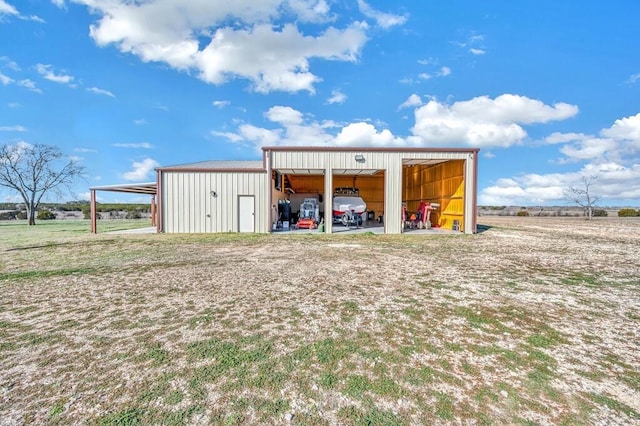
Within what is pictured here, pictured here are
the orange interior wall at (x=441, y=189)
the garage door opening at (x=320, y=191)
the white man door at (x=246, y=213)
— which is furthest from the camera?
the garage door opening at (x=320, y=191)

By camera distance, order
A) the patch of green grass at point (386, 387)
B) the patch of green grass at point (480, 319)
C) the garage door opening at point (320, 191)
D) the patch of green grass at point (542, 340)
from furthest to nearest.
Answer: the garage door opening at point (320, 191) → the patch of green grass at point (480, 319) → the patch of green grass at point (542, 340) → the patch of green grass at point (386, 387)

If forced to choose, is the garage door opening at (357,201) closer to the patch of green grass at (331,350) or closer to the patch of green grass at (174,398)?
the patch of green grass at (331,350)

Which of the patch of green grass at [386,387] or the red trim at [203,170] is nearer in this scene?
the patch of green grass at [386,387]

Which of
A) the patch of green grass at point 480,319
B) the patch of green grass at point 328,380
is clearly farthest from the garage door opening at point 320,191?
the patch of green grass at point 328,380

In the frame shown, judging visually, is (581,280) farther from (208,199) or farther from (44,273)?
(208,199)

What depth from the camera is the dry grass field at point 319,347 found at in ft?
7.10

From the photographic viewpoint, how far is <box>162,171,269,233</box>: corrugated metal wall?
1503cm

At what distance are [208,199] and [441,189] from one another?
13.5 m

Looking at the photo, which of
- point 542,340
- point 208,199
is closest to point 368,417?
point 542,340

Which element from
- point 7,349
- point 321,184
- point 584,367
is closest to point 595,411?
point 584,367

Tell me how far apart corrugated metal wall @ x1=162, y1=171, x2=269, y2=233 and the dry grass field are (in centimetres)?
872

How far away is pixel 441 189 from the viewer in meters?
17.7

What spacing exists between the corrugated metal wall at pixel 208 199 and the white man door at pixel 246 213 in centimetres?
16

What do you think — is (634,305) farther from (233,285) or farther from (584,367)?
(233,285)
